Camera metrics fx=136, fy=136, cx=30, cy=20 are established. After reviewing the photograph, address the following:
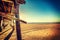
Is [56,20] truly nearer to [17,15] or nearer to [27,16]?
[27,16]

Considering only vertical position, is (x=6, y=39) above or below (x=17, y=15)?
below

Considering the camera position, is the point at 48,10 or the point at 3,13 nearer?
the point at 3,13

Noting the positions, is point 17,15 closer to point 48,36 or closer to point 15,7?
point 15,7

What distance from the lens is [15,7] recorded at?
1.60 metres

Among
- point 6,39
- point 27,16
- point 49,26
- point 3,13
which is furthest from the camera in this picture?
point 49,26

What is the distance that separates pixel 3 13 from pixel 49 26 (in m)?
0.72

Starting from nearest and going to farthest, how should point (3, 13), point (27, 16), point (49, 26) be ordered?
point (3, 13), point (27, 16), point (49, 26)

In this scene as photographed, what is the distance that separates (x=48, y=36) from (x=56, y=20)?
225 mm

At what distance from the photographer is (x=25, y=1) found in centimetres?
166

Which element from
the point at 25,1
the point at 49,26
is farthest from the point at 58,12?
the point at 25,1

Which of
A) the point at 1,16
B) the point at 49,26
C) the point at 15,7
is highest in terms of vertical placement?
the point at 15,7

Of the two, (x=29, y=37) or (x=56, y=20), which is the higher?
(x=56, y=20)

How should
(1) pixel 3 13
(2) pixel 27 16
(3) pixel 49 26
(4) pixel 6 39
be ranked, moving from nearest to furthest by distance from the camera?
(1) pixel 3 13 < (4) pixel 6 39 < (2) pixel 27 16 < (3) pixel 49 26

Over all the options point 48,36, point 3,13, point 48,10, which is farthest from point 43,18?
point 3,13
